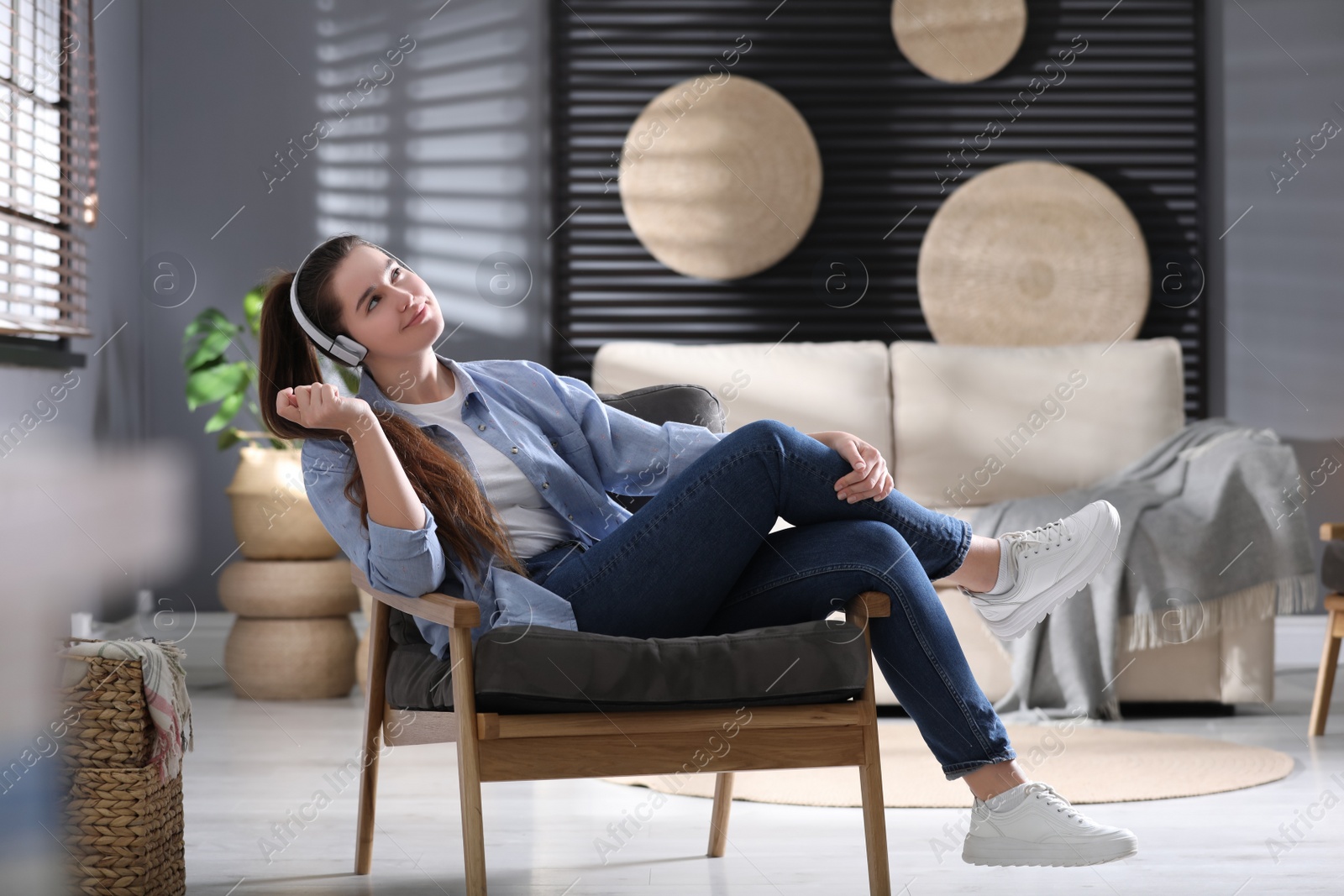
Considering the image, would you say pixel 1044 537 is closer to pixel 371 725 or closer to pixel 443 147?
pixel 371 725

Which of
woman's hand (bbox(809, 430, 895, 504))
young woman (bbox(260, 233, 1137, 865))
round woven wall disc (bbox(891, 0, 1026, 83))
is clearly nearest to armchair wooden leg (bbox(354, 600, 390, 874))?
young woman (bbox(260, 233, 1137, 865))

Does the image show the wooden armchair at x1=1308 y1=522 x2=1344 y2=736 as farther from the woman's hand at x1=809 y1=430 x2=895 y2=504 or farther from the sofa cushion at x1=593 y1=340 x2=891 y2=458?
the woman's hand at x1=809 y1=430 x2=895 y2=504

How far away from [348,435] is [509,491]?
0.28 meters

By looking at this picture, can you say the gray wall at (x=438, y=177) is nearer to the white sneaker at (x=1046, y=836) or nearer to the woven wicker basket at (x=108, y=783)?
the woven wicker basket at (x=108, y=783)

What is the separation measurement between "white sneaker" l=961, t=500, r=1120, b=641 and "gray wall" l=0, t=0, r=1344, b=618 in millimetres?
2429

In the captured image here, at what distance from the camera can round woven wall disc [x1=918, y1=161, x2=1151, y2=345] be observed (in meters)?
3.95

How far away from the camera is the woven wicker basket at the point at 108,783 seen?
65.4 inches

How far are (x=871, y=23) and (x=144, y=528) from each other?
2.64 m

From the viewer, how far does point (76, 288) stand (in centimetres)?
315

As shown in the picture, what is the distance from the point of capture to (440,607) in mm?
1511

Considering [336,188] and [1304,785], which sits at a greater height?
[336,188]

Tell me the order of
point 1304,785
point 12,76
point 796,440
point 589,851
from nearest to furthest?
point 796,440 → point 589,851 → point 1304,785 → point 12,76

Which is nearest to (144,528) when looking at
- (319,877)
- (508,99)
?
(508,99)

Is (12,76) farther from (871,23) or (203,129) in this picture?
(871,23)
